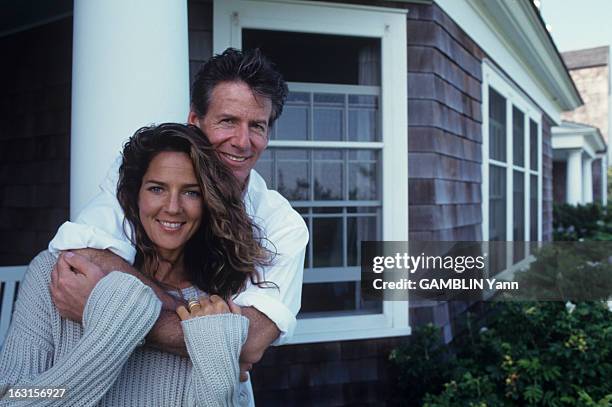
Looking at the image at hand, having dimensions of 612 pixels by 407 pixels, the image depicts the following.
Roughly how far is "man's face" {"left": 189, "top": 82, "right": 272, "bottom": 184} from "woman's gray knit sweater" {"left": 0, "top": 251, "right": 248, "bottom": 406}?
0.36 meters

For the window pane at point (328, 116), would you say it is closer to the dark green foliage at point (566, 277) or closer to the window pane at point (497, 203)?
the dark green foliage at point (566, 277)

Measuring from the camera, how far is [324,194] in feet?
8.48

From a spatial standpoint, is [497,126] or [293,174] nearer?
[293,174]

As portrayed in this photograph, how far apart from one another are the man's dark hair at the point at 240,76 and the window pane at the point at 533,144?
503cm

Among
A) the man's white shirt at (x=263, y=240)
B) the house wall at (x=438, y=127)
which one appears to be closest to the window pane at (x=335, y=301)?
the house wall at (x=438, y=127)

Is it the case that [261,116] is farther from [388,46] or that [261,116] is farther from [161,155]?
[388,46]

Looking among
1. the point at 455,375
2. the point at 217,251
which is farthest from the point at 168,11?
the point at 455,375

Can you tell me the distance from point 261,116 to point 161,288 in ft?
1.39

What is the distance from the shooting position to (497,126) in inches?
162

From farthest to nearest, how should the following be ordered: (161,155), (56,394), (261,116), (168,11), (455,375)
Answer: (455,375), (168,11), (261,116), (161,155), (56,394)

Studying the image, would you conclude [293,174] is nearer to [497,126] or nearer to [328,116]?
[328,116]

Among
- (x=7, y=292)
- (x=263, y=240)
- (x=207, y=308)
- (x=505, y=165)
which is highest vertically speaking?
(x=505, y=165)

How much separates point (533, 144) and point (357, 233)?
392 cm

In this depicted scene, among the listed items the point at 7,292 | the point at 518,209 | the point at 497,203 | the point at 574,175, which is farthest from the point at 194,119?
the point at 574,175
